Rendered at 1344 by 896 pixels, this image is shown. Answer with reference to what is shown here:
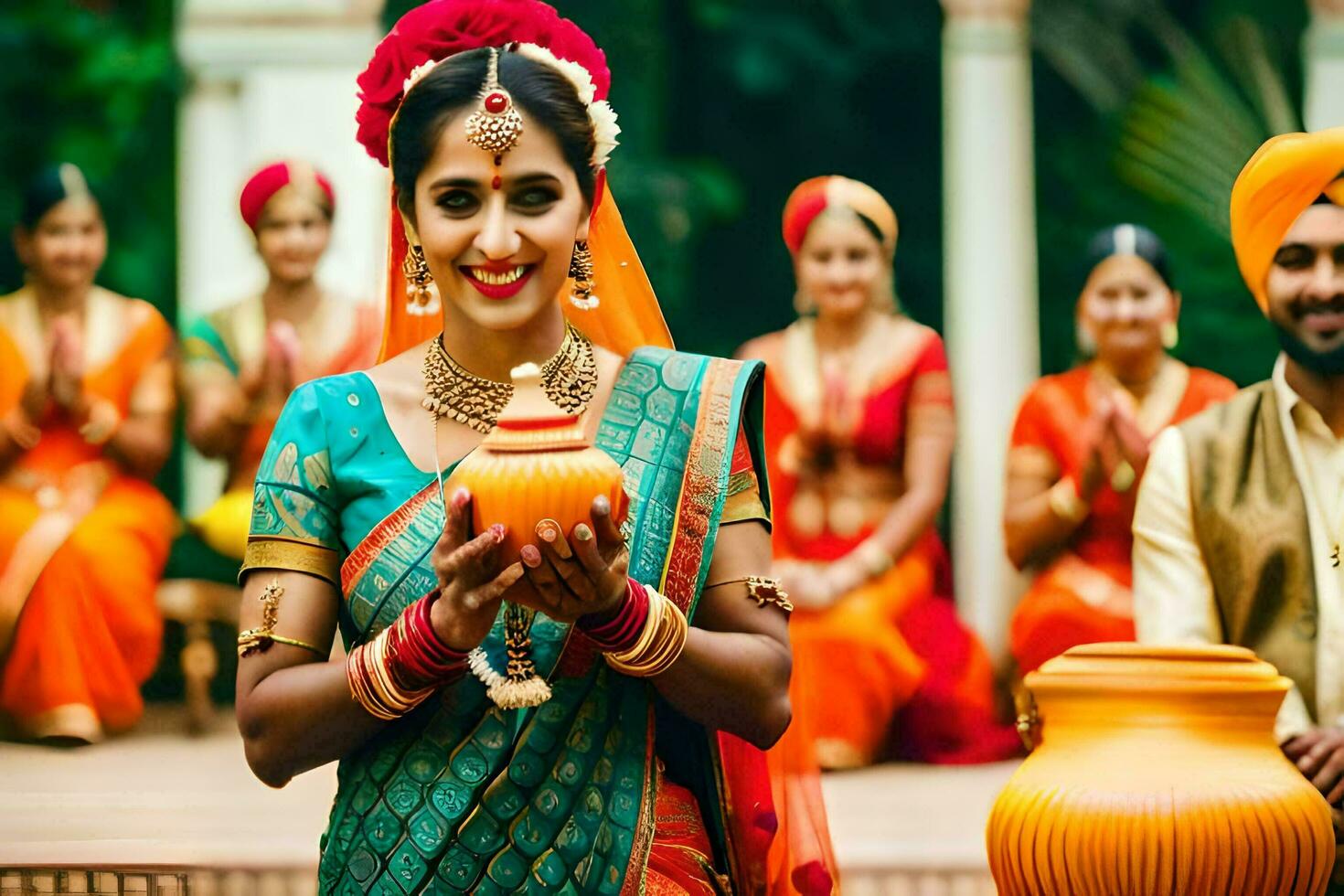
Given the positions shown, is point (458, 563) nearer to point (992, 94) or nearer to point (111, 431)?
point (111, 431)

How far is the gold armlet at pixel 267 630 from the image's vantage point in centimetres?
314

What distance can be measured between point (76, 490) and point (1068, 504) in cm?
314

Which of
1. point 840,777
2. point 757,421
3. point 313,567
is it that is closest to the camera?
point 313,567

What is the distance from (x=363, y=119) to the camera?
338 centimetres

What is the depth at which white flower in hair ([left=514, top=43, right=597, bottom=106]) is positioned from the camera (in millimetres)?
3258

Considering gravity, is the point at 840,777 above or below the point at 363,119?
below

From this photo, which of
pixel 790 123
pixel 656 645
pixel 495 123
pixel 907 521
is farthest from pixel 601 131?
pixel 790 123

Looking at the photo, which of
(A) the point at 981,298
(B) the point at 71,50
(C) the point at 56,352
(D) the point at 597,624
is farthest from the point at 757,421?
(B) the point at 71,50

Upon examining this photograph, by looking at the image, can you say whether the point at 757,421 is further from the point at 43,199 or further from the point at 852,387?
the point at 43,199

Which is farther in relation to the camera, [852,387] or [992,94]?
[992,94]

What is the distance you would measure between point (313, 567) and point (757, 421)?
0.67 m

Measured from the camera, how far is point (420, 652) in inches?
116

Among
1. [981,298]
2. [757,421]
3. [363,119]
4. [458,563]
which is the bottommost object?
[458,563]

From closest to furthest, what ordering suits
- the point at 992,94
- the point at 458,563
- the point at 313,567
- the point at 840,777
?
the point at 458,563 → the point at 313,567 → the point at 840,777 → the point at 992,94
